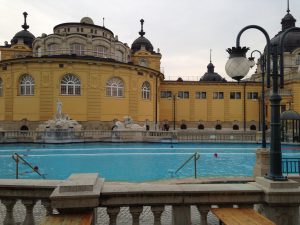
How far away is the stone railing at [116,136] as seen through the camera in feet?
93.8

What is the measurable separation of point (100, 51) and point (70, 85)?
9277mm

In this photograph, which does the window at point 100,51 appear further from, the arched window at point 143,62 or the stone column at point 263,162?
the stone column at point 263,162

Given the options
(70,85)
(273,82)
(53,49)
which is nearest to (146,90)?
(70,85)

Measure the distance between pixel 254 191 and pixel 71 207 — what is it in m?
2.81

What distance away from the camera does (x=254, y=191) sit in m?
4.51

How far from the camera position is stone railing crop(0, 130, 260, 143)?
28.6 meters

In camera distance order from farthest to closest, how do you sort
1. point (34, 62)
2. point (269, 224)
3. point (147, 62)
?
point (147, 62) < point (34, 62) < point (269, 224)

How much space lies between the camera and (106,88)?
3766cm

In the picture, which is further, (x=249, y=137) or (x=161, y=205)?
(x=249, y=137)

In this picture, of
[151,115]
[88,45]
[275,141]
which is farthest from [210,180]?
[88,45]

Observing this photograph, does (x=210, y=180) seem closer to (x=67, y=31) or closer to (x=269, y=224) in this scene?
(x=269, y=224)

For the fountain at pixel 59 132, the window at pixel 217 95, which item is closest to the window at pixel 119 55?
the window at pixel 217 95

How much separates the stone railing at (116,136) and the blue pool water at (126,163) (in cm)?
159

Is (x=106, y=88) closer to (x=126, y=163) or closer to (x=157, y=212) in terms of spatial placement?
(x=126, y=163)
